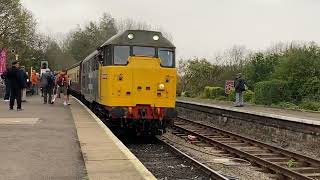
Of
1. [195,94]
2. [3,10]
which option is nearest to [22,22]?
[3,10]

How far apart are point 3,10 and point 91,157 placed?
121 ft

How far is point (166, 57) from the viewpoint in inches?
619

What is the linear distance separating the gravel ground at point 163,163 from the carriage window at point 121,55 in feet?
8.36

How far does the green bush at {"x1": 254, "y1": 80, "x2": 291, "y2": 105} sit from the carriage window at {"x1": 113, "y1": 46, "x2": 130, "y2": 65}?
548 inches

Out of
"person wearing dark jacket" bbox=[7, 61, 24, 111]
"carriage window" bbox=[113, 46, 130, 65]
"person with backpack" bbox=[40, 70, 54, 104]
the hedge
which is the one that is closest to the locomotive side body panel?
"carriage window" bbox=[113, 46, 130, 65]

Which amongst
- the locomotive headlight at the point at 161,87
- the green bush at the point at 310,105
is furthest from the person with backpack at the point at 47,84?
the green bush at the point at 310,105

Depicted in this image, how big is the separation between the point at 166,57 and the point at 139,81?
1247mm

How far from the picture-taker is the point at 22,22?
143 ft

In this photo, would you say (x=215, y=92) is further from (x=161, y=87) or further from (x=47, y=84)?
(x=161, y=87)

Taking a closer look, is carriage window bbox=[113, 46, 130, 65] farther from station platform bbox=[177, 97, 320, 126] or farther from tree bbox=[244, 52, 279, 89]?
tree bbox=[244, 52, 279, 89]

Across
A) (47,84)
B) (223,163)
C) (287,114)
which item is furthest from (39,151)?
(47,84)

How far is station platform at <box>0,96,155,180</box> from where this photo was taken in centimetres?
748

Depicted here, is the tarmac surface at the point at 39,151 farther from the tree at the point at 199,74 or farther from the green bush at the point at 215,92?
the tree at the point at 199,74

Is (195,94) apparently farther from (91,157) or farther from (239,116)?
(91,157)
